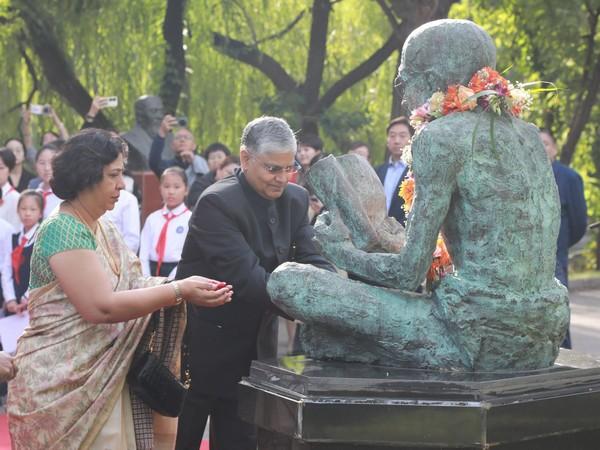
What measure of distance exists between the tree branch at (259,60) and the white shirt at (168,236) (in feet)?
30.8

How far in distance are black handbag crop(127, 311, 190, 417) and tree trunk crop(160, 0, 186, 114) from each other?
A: 11.5 meters

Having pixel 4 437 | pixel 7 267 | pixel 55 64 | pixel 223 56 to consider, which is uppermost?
pixel 223 56

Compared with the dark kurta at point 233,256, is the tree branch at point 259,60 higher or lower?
higher

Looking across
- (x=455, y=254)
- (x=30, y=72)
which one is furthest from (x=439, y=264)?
(x=30, y=72)

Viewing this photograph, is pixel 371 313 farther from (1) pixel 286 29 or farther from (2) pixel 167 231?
(1) pixel 286 29

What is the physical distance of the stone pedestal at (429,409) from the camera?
156 inches

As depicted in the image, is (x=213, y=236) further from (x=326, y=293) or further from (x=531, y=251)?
(x=531, y=251)

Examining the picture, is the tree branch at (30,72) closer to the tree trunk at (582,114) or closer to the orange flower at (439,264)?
the tree trunk at (582,114)

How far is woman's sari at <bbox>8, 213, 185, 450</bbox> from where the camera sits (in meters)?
4.46

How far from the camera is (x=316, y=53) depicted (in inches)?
718

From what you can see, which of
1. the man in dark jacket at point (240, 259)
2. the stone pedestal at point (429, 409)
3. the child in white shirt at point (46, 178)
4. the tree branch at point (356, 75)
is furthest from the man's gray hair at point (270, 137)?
the tree branch at point (356, 75)

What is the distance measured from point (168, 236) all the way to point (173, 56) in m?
7.87

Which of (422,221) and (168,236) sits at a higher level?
(422,221)

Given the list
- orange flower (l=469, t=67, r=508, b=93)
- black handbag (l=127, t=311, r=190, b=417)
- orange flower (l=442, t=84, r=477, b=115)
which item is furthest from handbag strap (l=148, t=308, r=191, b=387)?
orange flower (l=469, t=67, r=508, b=93)
